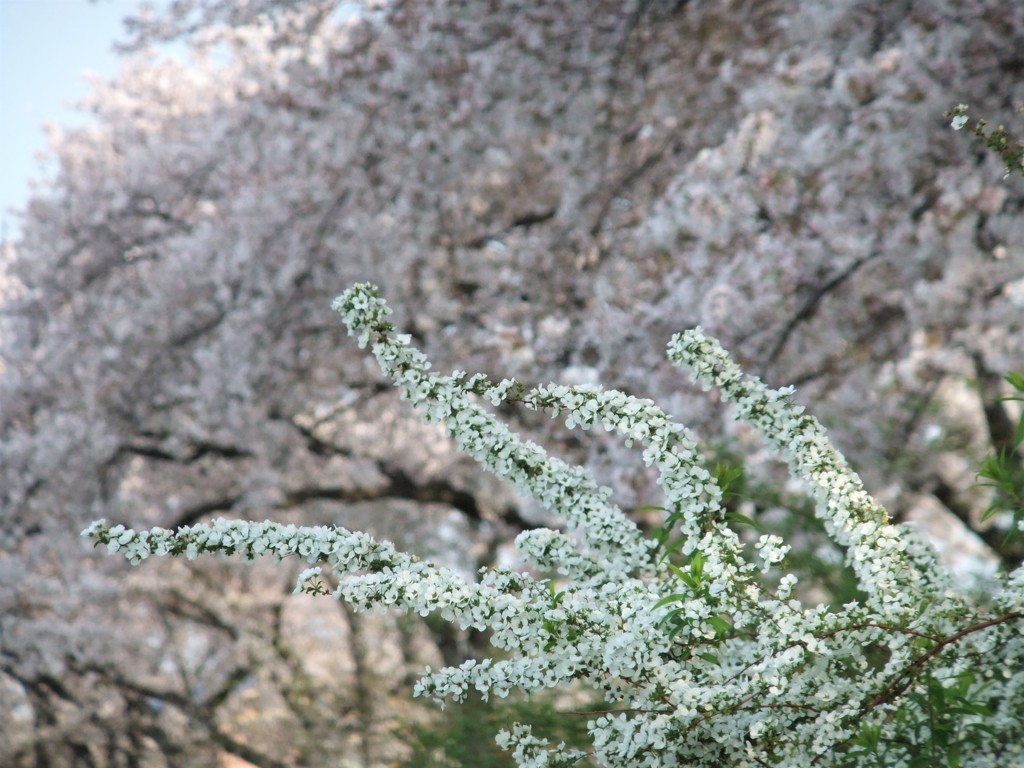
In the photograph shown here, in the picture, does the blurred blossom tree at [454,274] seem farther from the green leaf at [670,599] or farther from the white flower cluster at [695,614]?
the green leaf at [670,599]

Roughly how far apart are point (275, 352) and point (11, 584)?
189 inches

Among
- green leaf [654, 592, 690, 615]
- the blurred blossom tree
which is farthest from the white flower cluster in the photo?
the blurred blossom tree

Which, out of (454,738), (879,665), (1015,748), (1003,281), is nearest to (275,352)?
(454,738)

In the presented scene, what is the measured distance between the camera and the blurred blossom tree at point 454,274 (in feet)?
22.9

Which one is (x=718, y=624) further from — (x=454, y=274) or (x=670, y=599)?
(x=454, y=274)

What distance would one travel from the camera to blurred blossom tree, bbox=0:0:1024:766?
275 inches

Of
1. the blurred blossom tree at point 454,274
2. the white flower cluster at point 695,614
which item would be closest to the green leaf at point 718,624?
the white flower cluster at point 695,614

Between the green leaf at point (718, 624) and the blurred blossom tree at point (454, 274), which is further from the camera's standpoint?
the blurred blossom tree at point (454, 274)

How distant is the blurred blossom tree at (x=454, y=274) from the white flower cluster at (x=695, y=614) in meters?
3.79

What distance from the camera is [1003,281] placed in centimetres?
677

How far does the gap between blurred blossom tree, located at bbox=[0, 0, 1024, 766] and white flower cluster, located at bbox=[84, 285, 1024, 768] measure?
379cm

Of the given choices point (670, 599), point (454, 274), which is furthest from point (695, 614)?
point (454, 274)

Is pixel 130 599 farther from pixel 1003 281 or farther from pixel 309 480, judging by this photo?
pixel 1003 281

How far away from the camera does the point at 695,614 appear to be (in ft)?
8.96
